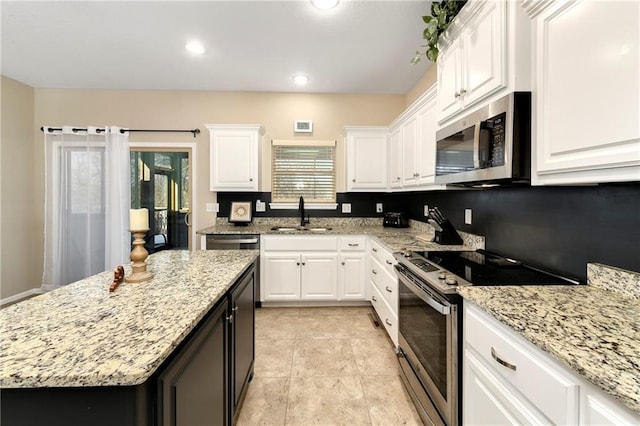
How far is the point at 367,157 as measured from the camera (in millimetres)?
3340

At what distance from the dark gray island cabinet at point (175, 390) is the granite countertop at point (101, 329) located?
11 millimetres

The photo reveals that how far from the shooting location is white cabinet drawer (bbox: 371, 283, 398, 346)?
6.61ft

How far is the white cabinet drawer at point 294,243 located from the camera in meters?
2.99

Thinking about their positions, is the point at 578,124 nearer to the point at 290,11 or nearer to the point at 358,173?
the point at 290,11

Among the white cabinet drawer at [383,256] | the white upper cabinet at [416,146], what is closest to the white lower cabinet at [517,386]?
the white cabinet drawer at [383,256]

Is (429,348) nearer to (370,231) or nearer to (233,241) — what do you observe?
(370,231)

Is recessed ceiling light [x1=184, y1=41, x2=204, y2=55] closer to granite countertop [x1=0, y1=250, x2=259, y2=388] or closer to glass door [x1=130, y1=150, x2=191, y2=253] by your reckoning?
glass door [x1=130, y1=150, x2=191, y2=253]

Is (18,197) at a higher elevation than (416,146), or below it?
below

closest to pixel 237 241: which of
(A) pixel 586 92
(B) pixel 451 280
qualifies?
(B) pixel 451 280

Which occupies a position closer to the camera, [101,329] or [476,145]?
[101,329]

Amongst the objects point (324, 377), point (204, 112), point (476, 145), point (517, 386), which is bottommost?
point (324, 377)

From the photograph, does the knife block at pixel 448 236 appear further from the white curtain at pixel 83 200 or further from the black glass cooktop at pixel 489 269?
the white curtain at pixel 83 200

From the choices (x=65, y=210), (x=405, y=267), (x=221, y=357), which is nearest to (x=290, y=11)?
(x=405, y=267)

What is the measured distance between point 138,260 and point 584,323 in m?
1.71
